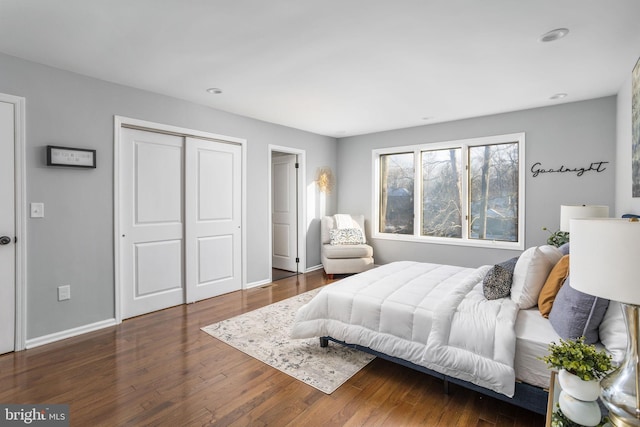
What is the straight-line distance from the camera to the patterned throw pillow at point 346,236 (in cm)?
567

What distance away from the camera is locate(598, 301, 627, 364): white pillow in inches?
63.2

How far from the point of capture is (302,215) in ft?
18.9

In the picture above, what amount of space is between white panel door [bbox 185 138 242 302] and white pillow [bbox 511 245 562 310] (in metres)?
3.44

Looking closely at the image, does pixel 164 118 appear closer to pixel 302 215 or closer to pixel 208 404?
pixel 302 215

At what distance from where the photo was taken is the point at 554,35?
2.42m

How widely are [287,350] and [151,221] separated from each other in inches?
86.1

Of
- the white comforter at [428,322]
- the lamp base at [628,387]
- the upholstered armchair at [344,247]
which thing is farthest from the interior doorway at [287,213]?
the lamp base at [628,387]

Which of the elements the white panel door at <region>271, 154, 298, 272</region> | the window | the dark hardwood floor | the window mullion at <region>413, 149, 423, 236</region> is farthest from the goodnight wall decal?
the white panel door at <region>271, 154, 298, 272</region>

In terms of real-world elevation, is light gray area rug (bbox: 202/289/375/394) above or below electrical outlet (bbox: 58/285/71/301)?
below

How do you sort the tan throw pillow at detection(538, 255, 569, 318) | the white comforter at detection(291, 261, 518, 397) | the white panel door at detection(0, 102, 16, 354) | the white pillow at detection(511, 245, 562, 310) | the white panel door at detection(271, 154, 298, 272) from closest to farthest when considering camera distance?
the white comforter at detection(291, 261, 518, 397)
the tan throw pillow at detection(538, 255, 569, 318)
the white pillow at detection(511, 245, 562, 310)
the white panel door at detection(0, 102, 16, 354)
the white panel door at detection(271, 154, 298, 272)

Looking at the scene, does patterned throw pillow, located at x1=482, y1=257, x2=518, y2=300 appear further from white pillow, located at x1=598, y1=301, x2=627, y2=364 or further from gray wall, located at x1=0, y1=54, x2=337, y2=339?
gray wall, located at x1=0, y1=54, x2=337, y2=339

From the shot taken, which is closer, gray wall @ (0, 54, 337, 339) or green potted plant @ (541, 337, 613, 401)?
green potted plant @ (541, 337, 613, 401)

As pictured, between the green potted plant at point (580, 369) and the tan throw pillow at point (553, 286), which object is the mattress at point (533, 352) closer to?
the tan throw pillow at point (553, 286)

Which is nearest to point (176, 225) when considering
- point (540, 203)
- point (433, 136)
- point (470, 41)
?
point (470, 41)
